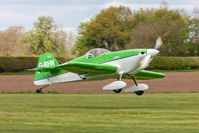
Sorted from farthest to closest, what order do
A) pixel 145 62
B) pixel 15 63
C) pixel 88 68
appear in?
pixel 15 63
pixel 88 68
pixel 145 62

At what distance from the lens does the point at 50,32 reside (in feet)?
365

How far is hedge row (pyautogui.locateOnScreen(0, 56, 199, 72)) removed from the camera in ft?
164

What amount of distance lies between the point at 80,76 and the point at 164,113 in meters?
7.40

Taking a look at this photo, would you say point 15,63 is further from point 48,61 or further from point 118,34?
point 118,34

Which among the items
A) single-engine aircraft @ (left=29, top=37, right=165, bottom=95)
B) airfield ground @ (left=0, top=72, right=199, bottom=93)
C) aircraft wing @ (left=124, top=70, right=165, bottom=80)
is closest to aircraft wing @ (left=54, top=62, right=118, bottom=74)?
single-engine aircraft @ (left=29, top=37, right=165, bottom=95)

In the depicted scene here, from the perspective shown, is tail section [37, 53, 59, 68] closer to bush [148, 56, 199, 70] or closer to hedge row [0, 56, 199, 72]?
hedge row [0, 56, 199, 72]

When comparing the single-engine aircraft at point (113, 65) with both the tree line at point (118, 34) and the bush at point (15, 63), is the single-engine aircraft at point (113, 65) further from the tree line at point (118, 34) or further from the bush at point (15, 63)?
the tree line at point (118, 34)

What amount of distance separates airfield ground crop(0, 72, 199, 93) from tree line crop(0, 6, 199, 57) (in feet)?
135

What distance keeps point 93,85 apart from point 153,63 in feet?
52.5

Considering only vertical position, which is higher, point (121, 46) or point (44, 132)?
point (44, 132)

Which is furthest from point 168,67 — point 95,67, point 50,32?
point 50,32

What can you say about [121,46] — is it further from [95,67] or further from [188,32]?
[95,67]

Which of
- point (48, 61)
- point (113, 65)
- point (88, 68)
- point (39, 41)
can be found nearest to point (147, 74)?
point (113, 65)

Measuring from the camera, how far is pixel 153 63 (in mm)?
53438
